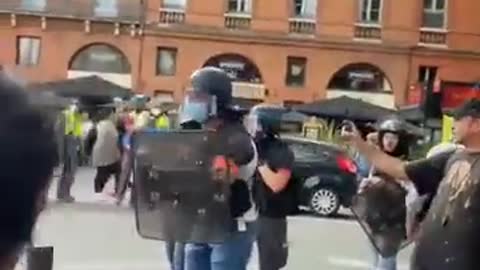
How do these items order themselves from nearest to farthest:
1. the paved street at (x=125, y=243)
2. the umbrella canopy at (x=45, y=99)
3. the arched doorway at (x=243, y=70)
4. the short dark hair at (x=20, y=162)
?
the short dark hair at (x=20, y=162) → the umbrella canopy at (x=45, y=99) → the paved street at (x=125, y=243) → the arched doorway at (x=243, y=70)

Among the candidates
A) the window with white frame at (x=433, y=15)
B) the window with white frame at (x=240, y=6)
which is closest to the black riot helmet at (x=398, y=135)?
the window with white frame at (x=240, y=6)

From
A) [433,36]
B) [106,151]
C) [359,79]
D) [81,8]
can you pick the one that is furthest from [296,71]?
[106,151]

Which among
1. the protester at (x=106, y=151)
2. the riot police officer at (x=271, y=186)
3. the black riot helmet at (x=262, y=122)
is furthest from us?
the protester at (x=106, y=151)

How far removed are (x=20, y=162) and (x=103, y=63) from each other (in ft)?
A: 157

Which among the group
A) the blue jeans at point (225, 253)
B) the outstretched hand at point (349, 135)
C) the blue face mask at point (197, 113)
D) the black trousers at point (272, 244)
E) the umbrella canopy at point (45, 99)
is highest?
the umbrella canopy at point (45, 99)

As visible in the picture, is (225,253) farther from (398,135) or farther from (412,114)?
(412,114)

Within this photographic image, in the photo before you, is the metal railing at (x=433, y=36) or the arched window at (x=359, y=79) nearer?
A: the arched window at (x=359, y=79)

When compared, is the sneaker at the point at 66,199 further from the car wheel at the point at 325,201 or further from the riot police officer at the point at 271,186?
the riot police officer at the point at 271,186

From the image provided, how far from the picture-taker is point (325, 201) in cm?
2438

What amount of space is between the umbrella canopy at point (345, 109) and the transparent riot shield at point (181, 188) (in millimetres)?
35403

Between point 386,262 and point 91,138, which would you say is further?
point 91,138

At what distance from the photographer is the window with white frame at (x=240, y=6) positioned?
1951 inches

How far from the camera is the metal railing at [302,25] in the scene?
4975cm

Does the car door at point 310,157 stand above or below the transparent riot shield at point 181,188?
below
